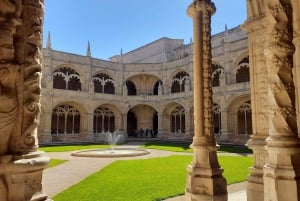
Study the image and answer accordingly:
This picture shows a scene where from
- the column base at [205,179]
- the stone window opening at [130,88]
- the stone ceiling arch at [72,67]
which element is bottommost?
the column base at [205,179]

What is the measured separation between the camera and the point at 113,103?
98.4 ft

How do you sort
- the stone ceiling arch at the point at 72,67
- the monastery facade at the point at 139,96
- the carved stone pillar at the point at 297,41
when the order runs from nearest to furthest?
the carved stone pillar at the point at 297,41 → the monastery facade at the point at 139,96 → the stone ceiling arch at the point at 72,67

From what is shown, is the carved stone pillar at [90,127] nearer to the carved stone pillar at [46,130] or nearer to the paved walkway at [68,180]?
the carved stone pillar at [46,130]

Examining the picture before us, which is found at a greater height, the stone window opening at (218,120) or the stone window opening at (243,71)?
the stone window opening at (243,71)

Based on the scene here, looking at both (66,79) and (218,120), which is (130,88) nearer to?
(66,79)

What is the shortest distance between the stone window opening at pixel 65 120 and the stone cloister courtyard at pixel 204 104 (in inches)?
967

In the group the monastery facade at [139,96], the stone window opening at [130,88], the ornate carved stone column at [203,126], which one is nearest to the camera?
the ornate carved stone column at [203,126]

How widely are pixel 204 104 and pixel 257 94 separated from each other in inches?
48.8

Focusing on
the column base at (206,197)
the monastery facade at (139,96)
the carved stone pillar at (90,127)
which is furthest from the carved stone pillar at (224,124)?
the column base at (206,197)

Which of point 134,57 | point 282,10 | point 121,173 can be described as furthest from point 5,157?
point 134,57

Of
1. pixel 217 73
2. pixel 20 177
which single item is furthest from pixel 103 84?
pixel 20 177

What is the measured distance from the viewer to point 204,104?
4746 mm

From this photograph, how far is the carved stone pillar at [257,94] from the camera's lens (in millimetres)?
4578

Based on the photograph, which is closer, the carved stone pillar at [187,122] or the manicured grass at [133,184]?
the manicured grass at [133,184]
